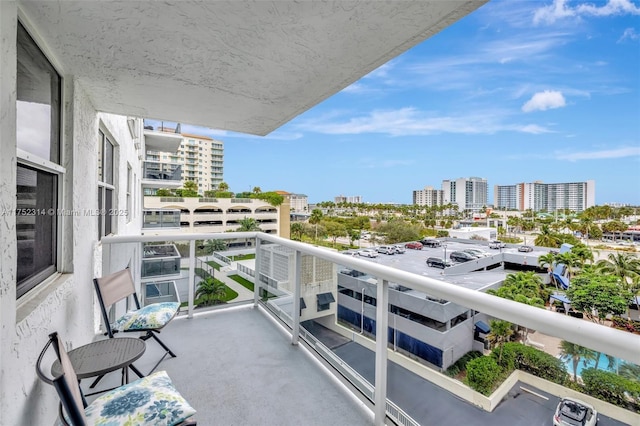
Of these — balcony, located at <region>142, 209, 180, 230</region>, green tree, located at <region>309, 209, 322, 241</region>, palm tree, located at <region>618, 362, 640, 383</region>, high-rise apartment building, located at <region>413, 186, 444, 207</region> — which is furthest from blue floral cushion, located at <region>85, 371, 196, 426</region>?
balcony, located at <region>142, 209, 180, 230</region>

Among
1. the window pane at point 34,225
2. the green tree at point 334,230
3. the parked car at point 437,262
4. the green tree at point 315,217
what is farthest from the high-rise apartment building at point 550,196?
the window pane at point 34,225

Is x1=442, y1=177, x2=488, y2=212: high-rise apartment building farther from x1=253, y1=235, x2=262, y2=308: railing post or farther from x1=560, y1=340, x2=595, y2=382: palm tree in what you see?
x1=560, y1=340, x2=595, y2=382: palm tree

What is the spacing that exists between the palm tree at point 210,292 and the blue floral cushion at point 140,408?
229cm

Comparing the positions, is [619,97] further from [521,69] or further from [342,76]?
[342,76]

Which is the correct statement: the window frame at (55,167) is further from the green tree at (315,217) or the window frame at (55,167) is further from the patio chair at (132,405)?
the green tree at (315,217)

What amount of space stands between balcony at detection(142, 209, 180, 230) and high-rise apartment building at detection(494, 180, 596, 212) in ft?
45.6

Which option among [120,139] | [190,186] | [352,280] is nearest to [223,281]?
[352,280]

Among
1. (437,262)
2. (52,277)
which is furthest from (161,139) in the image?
(437,262)

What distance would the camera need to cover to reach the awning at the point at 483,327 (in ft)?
4.35

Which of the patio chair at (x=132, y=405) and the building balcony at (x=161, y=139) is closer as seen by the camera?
the patio chair at (x=132, y=405)

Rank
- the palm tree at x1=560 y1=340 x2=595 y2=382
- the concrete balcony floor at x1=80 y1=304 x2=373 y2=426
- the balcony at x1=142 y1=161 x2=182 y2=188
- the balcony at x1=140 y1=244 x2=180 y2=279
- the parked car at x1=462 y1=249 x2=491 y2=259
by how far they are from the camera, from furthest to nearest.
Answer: the balcony at x1=142 y1=161 x2=182 y2=188 < the parked car at x1=462 y1=249 x2=491 y2=259 < the balcony at x1=140 y1=244 x2=180 y2=279 < the concrete balcony floor at x1=80 y1=304 x2=373 y2=426 < the palm tree at x1=560 y1=340 x2=595 y2=382

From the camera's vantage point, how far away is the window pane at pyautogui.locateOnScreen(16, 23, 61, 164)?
1512 millimetres

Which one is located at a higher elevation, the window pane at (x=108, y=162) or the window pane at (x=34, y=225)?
the window pane at (x=108, y=162)

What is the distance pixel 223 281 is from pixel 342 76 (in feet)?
9.60
